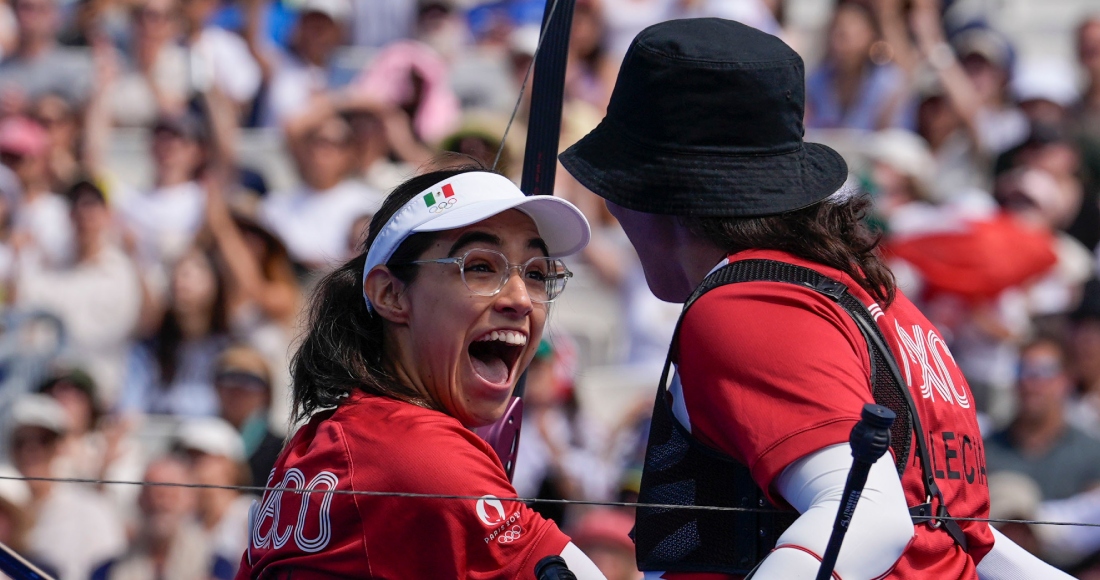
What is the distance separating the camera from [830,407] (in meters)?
1.93

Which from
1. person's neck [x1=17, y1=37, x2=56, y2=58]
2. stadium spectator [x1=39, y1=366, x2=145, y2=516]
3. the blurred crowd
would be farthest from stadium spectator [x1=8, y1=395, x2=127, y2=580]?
person's neck [x1=17, y1=37, x2=56, y2=58]

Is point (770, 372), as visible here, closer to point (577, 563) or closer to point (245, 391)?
point (577, 563)

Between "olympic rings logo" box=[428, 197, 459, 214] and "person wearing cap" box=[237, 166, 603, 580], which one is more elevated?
"olympic rings logo" box=[428, 197, 459, 214]

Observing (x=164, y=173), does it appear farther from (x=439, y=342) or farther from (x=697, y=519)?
(x=697, y=519)

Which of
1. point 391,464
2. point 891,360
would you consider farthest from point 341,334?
point 891,360

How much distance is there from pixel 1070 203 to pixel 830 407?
4.45 meters

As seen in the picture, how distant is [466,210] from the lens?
2.56 m

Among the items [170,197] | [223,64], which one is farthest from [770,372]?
[223,64]

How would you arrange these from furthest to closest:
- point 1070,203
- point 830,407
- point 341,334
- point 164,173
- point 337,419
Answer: point 164,173 → point 1070,203 → point 341,334 → point 337,419 → point 830,407

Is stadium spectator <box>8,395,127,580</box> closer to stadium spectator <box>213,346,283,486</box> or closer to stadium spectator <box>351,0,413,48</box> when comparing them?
stadium spectator <box>213,346,283,486</box>

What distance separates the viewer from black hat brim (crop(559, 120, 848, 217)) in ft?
7.19

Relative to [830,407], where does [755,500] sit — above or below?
below

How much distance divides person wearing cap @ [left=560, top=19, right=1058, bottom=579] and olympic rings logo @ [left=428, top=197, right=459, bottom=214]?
0.27 m

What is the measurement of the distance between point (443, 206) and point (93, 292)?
4603 millimetres
